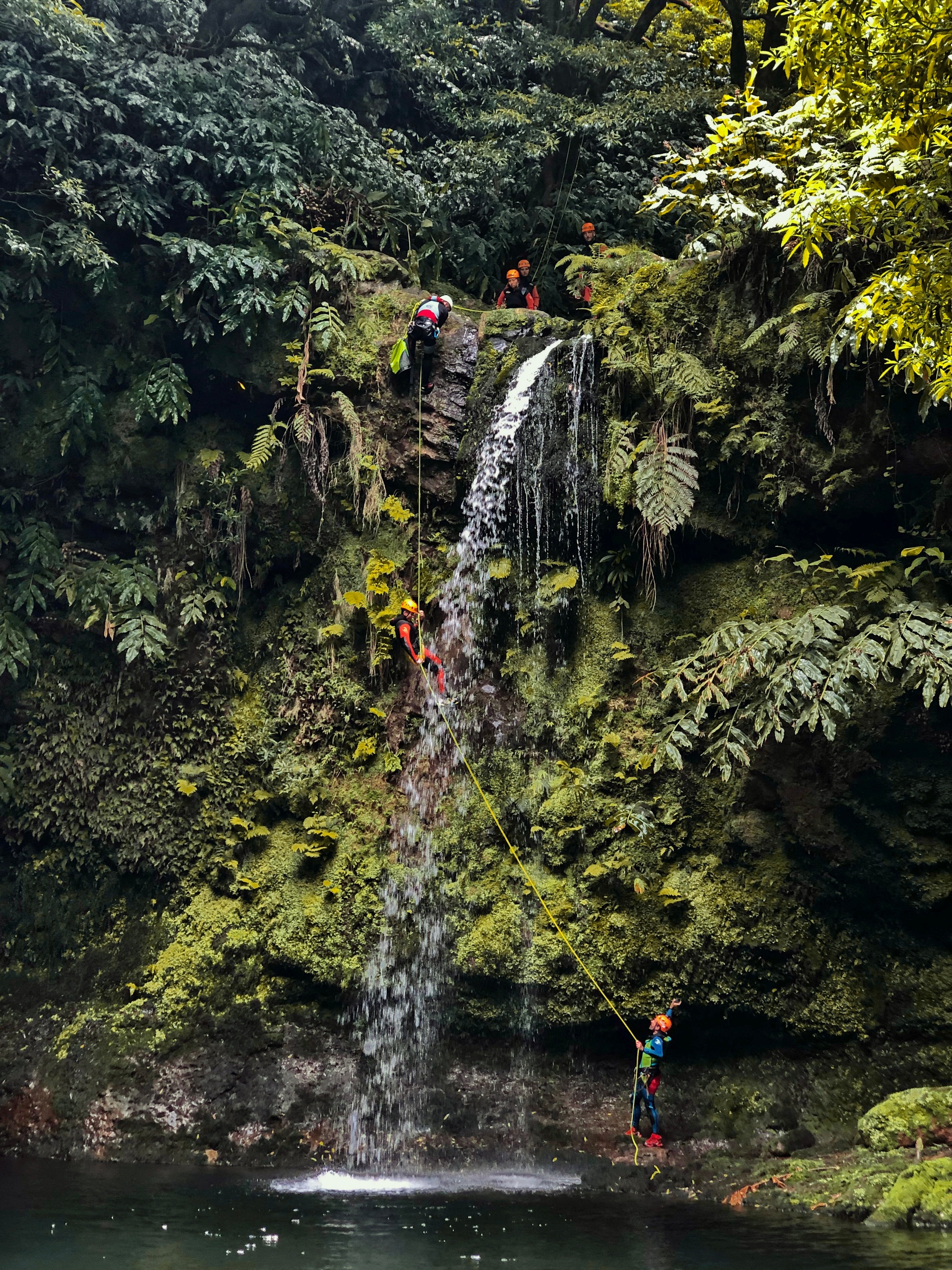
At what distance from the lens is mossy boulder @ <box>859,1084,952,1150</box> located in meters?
6.83

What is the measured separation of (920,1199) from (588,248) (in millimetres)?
12374

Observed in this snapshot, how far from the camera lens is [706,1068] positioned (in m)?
8.36

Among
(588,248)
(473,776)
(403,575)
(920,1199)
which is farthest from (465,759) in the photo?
(588,248)

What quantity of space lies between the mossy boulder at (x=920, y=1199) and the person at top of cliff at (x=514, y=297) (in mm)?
10855

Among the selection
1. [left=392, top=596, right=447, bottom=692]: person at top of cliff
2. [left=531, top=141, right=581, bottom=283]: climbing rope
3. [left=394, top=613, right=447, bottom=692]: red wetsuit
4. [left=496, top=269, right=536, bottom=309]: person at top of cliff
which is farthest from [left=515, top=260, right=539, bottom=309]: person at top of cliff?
[left=394, top=613, right=447, bottom=692]: red wetsuit

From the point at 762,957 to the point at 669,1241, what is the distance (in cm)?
287

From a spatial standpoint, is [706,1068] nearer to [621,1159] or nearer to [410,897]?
[621,1159]

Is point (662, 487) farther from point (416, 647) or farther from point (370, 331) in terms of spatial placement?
point (370, 331)

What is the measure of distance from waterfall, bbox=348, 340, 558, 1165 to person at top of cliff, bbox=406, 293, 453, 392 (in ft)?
4.44

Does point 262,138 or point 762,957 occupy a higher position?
point 262,138

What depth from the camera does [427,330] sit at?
10734 millimetres

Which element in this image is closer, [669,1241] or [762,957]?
[669,1241]

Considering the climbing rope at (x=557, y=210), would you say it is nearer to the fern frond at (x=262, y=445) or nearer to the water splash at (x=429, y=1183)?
the fern frond at (x=262, y=445)

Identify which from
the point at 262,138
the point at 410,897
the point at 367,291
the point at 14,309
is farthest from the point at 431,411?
the point at 410,897
